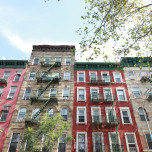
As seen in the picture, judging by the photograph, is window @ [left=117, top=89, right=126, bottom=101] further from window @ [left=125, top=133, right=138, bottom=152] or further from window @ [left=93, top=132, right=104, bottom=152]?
window @ [left=93, top=132, right=104, bottom=152]

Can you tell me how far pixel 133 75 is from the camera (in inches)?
915

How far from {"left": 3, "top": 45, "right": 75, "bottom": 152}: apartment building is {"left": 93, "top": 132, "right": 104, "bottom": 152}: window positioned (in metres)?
2.93

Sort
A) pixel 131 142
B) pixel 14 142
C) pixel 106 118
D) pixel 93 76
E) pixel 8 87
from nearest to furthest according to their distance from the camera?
pixel 14 142, pixel 131 142, pixel 106 118, pixel 8 87, pixel 93 76

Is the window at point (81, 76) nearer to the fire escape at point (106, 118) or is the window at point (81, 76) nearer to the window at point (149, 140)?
the fire escape at point (106, 118)

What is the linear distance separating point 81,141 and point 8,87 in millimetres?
13262

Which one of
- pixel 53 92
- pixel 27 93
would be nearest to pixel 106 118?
pixel 53 92

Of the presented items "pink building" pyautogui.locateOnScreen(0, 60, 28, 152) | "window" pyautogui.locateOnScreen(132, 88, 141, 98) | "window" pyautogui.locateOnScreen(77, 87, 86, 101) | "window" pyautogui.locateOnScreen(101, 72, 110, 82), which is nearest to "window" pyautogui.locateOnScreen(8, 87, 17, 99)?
"pink building" pyautogui.locateOnScreen(0, 60, 28, 152)

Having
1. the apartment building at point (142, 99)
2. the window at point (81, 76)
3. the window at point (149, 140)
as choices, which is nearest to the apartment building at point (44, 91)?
the window at point (81, 76)

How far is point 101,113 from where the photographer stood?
19.1 metres

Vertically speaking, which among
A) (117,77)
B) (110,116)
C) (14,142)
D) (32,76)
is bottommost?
(14,142)

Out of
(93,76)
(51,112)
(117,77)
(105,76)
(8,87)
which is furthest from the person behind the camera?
(93,76)

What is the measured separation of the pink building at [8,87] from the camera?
59.9 feet

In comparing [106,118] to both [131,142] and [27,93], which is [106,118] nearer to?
[131,142]

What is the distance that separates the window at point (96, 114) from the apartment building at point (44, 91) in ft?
9.61
